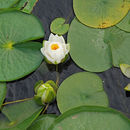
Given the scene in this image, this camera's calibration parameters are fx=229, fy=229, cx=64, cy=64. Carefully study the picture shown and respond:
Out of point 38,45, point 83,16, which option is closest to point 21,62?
point 38,45

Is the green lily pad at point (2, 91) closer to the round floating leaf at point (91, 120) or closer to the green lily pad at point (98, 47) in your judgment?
the round floating leaf at point (91, 120)

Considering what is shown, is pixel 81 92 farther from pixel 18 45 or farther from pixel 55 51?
pixel 18 45

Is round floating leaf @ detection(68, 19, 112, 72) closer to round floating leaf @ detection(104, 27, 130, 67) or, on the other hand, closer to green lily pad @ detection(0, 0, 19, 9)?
round floating leaf @ detection(104, 27, 130, 67)

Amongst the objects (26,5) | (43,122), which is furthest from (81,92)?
(26,5)

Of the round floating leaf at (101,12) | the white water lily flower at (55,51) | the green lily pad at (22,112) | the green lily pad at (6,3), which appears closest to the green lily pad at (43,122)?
the green lily pad at (22,112)

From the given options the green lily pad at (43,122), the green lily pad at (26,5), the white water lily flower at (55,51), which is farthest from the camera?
the green lily pad at (26,5)

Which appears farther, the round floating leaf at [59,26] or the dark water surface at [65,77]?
the round floating leaf at [59,26]

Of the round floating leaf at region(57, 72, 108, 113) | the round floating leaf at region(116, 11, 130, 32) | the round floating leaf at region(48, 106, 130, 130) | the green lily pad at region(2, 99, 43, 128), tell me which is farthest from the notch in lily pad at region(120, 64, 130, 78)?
the green lily pad at region(2, 99, 43, 128)
